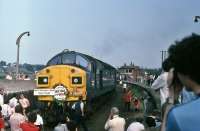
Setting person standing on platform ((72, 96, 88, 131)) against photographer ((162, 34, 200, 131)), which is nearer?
photographer ((162, 34, 200, 131))

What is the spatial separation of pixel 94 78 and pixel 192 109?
27.3 metres

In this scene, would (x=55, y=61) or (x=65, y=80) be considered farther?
(x=55, y=61)

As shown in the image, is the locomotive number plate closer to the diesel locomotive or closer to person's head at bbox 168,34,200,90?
the diesel locomotive

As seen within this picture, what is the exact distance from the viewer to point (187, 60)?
3617 millimetres

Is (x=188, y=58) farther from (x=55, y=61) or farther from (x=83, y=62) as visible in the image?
(x=55, y=61)

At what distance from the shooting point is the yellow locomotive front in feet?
91.1

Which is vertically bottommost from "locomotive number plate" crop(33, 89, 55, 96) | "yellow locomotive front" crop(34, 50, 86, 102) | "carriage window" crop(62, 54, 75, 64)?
"locomotive number plate" crop(33, 89, 55, 96)

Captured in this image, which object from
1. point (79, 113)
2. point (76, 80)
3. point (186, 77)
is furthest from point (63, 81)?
point (186, 77)

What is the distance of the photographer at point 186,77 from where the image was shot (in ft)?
11.2

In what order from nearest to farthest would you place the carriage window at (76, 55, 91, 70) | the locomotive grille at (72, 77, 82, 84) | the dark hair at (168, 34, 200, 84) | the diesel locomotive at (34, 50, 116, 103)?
the dark hair at (168, 34, 200, 84), the diesel locomotive at (34, 50, 116, 103), the locomotive grille at (72, 77, 82, 84), the carriage window at (76, 55, 91, 70)

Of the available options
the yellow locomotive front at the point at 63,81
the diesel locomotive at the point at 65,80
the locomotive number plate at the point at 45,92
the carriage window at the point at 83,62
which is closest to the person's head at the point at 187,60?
the diesel locomotive at the point at 65,80

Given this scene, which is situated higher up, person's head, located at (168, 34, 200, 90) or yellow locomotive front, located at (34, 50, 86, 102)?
yellow locomotive front, located at (34, 50, 86, 102)

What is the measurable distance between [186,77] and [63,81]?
24.5 metres

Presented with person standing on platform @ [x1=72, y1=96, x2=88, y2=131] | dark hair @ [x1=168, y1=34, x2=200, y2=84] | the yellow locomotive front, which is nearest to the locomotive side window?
the yellow locomotive front
